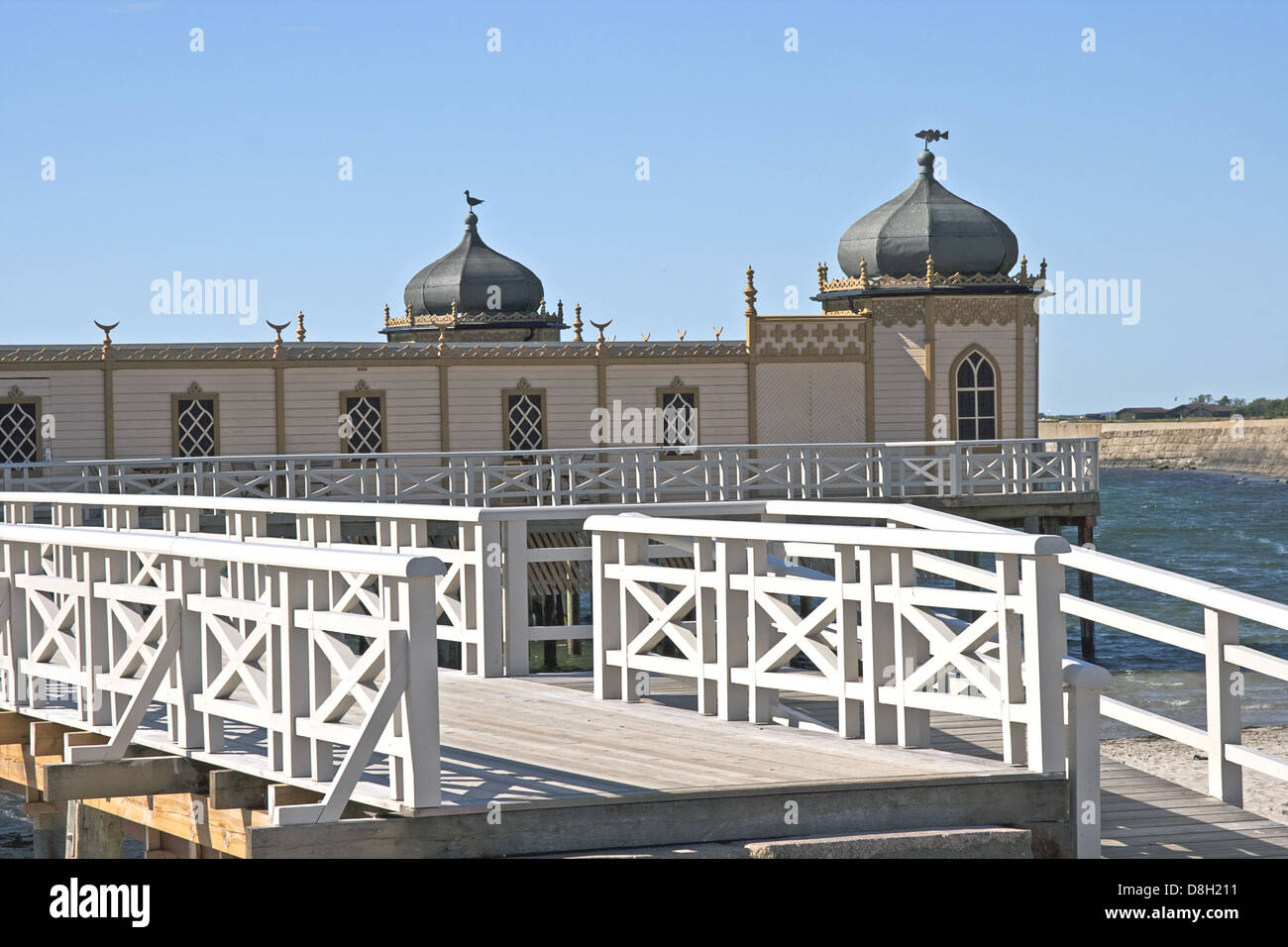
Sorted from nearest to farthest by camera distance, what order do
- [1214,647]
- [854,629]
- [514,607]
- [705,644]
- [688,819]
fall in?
[688,819] < [1214,647] < [854,629] < [705,644] < [514,607]

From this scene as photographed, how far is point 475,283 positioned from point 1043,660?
113 feet

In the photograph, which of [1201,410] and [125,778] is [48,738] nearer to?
[125,778]

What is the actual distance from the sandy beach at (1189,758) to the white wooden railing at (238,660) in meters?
10.2

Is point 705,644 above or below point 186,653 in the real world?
below

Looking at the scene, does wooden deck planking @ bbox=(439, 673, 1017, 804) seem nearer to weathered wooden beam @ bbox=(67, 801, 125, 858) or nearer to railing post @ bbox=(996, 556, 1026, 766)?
railing post @ bbox=(996, 556, 1026, 766)

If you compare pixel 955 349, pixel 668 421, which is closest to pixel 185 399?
pixel 668 421

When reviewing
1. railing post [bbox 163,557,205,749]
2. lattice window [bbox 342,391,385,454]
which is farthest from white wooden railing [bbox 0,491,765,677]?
lattice window [bbox 342,391,385,454]

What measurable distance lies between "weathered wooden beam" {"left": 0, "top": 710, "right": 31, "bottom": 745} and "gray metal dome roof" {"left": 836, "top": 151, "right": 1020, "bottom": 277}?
77.7 feet

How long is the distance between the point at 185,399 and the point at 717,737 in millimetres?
21395

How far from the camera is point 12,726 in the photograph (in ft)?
32.9

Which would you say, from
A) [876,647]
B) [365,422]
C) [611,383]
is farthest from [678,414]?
[876,647]

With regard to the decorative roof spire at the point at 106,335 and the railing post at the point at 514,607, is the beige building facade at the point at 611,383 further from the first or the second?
the railing post at the point at 514,607

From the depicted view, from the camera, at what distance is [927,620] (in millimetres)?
7711

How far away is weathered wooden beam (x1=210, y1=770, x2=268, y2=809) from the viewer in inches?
295
